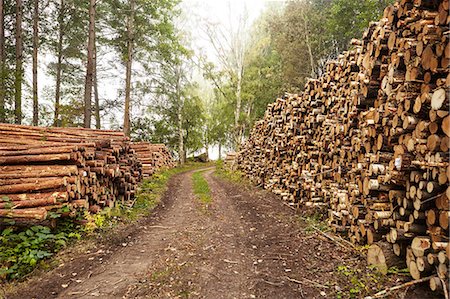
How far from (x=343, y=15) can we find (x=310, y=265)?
782 inches

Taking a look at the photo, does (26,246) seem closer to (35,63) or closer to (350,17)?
(35,63)

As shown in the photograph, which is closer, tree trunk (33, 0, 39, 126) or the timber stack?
the timber stack

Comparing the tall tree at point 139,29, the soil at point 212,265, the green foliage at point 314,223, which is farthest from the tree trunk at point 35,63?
the green foliage at point 314,223

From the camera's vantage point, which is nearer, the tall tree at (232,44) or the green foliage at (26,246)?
the green foliage at (26,246)

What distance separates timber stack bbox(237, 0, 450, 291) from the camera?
149 inches

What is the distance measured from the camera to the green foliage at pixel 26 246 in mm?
4645

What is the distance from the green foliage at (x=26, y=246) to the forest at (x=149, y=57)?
29.1ft

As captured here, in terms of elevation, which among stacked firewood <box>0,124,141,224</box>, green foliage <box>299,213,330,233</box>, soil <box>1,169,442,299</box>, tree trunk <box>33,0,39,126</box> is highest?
tree trunk <box>33,0,39,126</box>

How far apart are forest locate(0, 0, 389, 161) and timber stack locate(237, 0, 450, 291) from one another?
10931 mm

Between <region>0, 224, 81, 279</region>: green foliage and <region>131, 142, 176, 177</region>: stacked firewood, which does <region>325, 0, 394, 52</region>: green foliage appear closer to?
<region>131, 142, 176, 177</region>: stacked firewood

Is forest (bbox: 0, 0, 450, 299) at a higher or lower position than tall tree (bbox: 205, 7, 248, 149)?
lower

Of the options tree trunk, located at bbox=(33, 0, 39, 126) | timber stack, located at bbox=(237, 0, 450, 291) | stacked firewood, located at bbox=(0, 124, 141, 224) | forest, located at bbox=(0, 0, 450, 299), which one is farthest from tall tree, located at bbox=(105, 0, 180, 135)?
timber stack, located at bbox=(237, 0, 450, 291)

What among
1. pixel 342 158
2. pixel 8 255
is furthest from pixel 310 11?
pixel 8 255

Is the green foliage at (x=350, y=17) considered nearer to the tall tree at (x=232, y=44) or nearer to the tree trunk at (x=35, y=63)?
the tall tree at (x=232, y=44)
